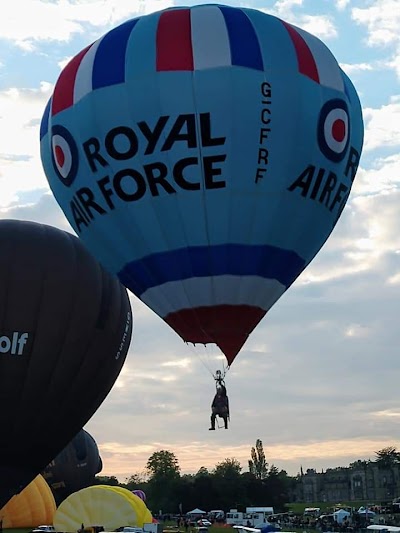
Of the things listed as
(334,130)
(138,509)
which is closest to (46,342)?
(138,509)

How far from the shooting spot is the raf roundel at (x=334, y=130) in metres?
16.5

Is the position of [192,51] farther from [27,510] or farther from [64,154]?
[27,510]

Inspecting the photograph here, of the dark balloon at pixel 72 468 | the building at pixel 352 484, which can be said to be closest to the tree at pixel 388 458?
the building at pixel 352 484

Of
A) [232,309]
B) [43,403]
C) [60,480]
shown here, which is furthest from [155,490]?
[232,309]

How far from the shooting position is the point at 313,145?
53.4ft

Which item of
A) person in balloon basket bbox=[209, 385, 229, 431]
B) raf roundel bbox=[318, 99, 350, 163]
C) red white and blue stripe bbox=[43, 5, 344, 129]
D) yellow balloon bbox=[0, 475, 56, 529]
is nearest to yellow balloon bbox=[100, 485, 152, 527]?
person in balloon basket bbox=[209, 385, 229, 431]

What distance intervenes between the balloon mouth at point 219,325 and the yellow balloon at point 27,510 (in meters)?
23.3

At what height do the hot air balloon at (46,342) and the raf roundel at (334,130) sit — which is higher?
the raf roundel at (334,130)

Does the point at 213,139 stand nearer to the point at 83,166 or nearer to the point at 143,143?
the point at 143,143

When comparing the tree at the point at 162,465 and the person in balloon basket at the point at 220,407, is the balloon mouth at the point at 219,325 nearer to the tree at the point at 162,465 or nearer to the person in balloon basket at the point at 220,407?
the person in balloon basket at the point at 220,407

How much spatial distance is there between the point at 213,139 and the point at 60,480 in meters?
32.4

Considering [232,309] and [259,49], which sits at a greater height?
[259,49]

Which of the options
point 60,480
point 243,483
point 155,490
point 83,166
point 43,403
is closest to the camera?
point 83,166

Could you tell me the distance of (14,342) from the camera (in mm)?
22656
